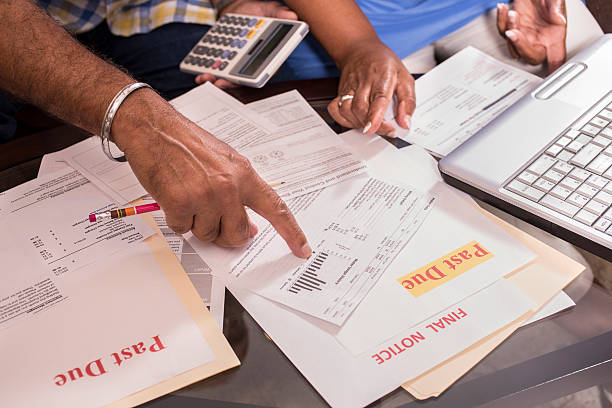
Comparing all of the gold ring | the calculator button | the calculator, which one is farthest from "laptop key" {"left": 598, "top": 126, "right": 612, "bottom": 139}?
the calculator button

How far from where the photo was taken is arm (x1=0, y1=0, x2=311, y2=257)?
0.62 meters

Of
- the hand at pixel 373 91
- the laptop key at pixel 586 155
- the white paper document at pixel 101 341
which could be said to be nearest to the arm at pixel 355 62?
the hand at pixel 373 91

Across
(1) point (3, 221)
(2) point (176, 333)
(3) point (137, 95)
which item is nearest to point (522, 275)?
(2) point (176, 333)

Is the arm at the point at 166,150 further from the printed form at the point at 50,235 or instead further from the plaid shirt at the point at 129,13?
the plaid shirt at the point at 129,13

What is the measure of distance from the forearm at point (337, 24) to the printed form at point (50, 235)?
0.47 metres

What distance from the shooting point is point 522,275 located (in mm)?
607

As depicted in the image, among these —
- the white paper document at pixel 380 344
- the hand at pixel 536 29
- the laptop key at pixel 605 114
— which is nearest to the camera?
the white paper document at pixel 380 344

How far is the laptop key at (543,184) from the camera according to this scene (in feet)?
2.13

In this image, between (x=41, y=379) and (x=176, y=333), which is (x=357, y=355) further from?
(x=41, y=379)

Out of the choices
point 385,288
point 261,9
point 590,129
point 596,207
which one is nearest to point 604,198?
point 596,207

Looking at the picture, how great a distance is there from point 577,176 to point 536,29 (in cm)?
47

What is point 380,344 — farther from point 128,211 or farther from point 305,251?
point 128,211

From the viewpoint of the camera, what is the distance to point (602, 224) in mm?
606

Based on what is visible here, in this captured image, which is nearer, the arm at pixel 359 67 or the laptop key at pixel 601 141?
the laptop key at pixel 601 141
